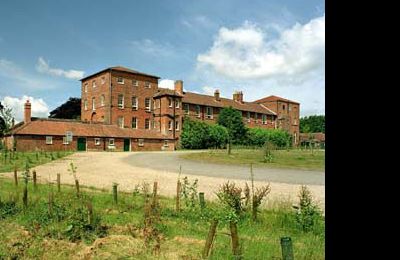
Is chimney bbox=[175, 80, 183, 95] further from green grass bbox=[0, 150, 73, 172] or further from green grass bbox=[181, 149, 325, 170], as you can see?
green grass bbox=[0, 150, 73, 172]

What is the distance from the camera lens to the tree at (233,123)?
66.9m

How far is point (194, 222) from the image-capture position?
338 inches

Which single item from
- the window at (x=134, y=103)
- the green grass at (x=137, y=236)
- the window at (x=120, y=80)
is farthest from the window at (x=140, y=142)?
the green grass at (x=137, y=236)

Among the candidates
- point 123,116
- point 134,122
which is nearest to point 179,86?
point 134,122

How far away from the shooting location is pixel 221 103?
240 feet

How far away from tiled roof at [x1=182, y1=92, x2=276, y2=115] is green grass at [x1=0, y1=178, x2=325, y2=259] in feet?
187

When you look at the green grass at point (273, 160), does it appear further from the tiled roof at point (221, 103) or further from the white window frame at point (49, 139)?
the tiled roof at point (221, 103)

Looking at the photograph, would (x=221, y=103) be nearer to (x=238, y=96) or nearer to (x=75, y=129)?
(x=238, y=96)

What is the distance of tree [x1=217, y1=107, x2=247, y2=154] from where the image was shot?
2633 inches

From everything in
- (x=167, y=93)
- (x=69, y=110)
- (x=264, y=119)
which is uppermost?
(x=167, y=93)

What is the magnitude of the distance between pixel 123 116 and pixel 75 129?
10.8 meters

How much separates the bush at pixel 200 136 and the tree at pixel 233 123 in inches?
177
